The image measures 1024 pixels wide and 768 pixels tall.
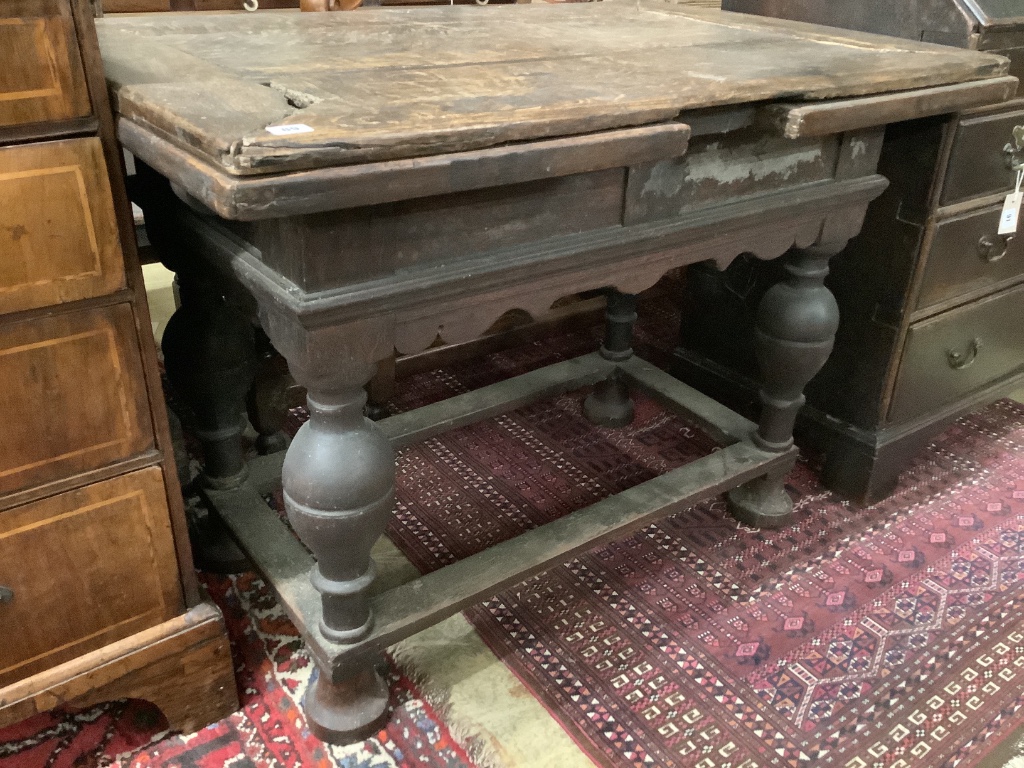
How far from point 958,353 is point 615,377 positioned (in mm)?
720

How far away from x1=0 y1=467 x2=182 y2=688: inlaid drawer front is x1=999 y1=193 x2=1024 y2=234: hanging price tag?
→ 1.55 meters

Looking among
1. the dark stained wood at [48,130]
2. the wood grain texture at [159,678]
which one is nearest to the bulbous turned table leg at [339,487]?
the wood grain texture at [159,678]

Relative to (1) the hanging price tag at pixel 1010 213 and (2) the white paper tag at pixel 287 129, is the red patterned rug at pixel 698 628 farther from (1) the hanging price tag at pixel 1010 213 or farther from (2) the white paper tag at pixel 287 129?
(2) the white paper tag at pixel 287 129

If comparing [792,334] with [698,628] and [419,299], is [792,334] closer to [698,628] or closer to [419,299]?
[698,628]

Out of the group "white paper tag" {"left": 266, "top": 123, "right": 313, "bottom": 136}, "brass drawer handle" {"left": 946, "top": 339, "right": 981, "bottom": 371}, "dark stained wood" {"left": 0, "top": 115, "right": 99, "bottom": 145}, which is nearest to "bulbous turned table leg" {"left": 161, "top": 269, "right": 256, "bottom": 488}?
"dark stained wood" {"left": 0, "top": 115, "right": 99, "bottom": 145}

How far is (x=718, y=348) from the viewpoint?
2.01 m

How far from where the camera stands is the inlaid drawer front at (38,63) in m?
0.83

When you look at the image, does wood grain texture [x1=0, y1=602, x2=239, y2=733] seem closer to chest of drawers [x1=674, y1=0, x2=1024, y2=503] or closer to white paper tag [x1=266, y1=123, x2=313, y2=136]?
white paper tag [x1=266, y1=123, x2=313, y2=136]

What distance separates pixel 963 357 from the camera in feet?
5.90

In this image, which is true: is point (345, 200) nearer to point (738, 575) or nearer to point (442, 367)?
point (738, 575)

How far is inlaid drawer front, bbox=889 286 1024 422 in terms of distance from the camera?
1697 mm

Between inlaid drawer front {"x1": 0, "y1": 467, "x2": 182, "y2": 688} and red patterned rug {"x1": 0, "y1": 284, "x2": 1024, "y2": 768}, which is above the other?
inlaid drawer front {"x1": 0, "y1": 467, "x2": 182, "y2": 688}

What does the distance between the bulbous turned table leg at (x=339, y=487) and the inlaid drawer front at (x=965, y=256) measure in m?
1.11

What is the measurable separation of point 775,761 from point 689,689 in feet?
0.54
